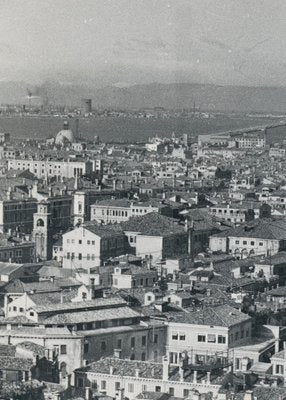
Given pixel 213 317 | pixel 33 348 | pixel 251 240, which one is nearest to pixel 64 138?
pixel 251 240

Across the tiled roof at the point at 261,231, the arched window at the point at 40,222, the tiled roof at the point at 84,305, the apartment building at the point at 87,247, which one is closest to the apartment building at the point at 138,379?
the tiled roof at the point at 84,305

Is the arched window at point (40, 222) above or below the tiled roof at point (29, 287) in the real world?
above

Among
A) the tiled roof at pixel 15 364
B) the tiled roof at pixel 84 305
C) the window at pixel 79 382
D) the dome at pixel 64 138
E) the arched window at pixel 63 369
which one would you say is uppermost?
the dome at pixel 64 138

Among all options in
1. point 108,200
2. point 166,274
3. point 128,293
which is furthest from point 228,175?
point 128,293

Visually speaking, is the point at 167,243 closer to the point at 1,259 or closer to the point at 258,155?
the point at 1,259

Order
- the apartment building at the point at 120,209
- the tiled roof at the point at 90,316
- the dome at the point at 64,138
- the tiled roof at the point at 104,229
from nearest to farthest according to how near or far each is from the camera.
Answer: the tiled roof at the point at 90,316 → the tiled roof at the point at 104,229 → the apartment building at the point at 120,209 → the dome at the point at 64,138

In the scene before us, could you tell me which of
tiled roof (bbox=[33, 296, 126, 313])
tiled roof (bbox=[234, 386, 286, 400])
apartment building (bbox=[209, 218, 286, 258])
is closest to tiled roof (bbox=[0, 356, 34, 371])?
tiled roof (bbox=[33, 296, 126, 313])

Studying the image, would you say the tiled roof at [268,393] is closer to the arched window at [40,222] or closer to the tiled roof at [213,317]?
the tiled roof at [213,317]
